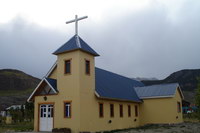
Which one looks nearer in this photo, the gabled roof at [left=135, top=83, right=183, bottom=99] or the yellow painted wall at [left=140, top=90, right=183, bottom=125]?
the yellow painted wall at [left=140, top=90, right=183, bottom=125]

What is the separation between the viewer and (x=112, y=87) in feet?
90.6

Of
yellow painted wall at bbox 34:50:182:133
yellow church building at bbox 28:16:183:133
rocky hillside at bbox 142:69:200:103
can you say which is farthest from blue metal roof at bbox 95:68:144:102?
rocky hillside at bbox 142:69:200:103

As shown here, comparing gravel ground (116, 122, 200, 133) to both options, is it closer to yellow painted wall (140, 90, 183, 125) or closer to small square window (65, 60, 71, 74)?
yellow painted wall (140, 90, 183, 125)

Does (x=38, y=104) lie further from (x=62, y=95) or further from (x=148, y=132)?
(x=148, y=132)

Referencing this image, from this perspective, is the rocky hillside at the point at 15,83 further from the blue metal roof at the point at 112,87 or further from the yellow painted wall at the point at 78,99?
the yellow painted wall at the point at 78,99

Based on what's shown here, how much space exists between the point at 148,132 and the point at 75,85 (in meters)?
7.08

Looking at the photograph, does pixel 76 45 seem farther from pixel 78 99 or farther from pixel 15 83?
pixel 15 83

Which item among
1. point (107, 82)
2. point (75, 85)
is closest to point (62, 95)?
point (75, 85)

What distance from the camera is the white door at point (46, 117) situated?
74.6ft

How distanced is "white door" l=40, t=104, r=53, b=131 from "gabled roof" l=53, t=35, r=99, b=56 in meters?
4.84

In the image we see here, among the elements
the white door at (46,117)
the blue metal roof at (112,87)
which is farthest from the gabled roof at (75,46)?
the white door at (46,117)

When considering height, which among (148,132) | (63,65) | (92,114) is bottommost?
(148,132)

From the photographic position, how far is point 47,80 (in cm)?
2300

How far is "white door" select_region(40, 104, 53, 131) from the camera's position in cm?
2274
